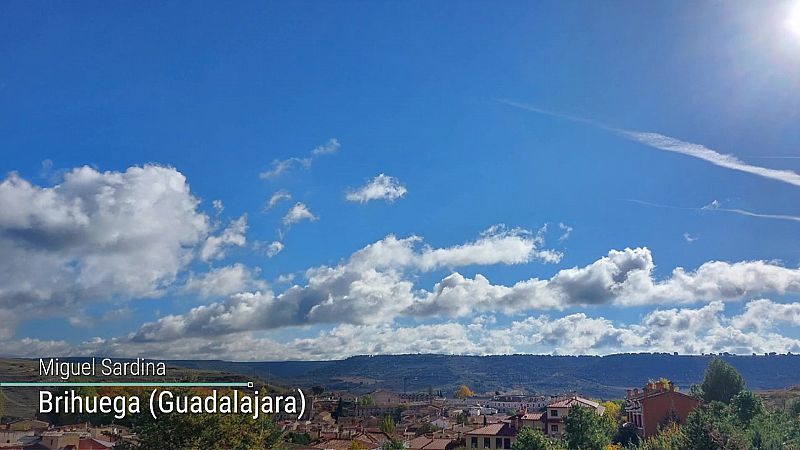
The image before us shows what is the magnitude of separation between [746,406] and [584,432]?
1565cm

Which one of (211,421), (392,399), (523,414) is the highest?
(211,421)

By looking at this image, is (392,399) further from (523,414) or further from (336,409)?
(523,414)

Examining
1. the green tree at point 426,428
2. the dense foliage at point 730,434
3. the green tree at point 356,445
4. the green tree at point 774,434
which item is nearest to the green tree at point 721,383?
the dense foliage at point 730,434

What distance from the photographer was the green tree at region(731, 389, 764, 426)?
2126 inches

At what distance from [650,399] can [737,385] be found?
1537cm

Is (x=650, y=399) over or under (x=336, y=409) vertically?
over

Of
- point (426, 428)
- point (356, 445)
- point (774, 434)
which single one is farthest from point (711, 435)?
point (426, 428)

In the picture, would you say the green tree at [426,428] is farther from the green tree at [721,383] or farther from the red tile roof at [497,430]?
the green tree at [721,383]

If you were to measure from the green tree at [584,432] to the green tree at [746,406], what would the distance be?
11.3m

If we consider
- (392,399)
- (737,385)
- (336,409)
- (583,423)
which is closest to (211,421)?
(583,423)

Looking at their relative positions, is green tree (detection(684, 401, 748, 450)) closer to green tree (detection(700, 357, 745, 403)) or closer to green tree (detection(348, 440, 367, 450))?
green tree (detection(348, 440, 367, 450))

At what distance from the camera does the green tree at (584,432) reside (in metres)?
49.2

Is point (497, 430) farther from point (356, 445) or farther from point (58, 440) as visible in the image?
point (58, 440)

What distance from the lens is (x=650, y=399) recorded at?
208ft
